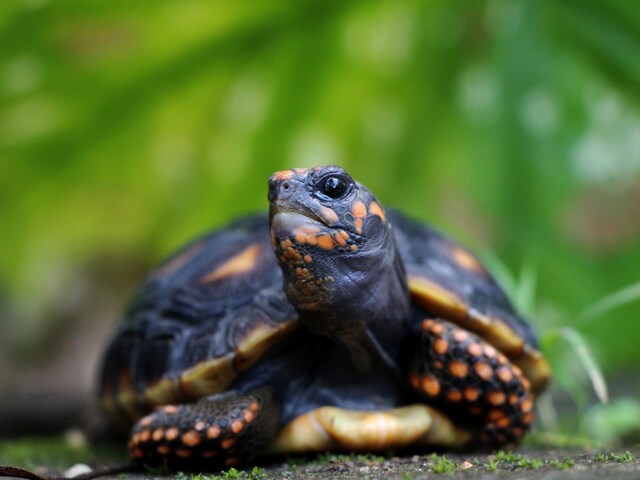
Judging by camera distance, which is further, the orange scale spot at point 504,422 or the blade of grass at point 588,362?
the blade of grass at point 588,362

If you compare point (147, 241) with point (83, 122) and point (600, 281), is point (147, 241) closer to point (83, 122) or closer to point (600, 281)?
point (83, 122)

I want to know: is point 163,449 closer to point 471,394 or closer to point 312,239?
point 312,239

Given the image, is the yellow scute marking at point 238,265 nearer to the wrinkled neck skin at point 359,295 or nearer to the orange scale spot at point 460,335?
the wrinkled neck skin at point 359,295

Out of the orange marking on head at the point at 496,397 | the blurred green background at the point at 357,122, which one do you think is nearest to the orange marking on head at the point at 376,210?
the orange marking on head at the point at 496,397

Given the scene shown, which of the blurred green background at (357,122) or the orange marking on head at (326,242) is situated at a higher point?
the blurred green background at (357,122)

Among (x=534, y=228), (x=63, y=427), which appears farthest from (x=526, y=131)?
(x=63, y=427)
